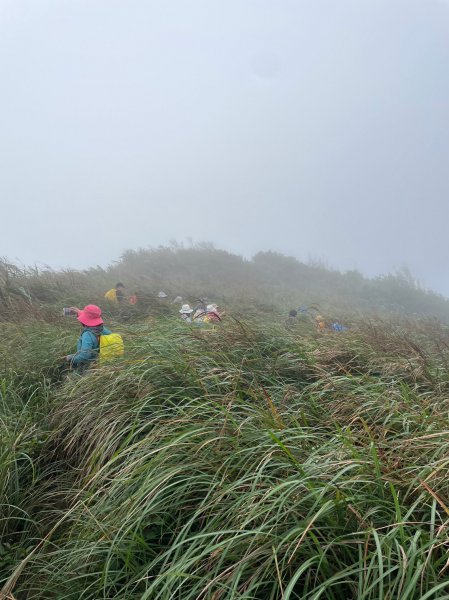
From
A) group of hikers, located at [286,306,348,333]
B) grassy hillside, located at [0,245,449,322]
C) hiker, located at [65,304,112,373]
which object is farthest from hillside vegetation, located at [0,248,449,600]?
grassy hillside, located at [0,245,449,322]

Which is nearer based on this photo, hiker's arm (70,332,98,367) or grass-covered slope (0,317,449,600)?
grass-covered slope (0,317,449,600)

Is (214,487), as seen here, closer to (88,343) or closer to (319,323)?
(88,343)

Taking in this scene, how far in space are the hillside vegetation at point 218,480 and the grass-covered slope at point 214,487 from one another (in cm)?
1

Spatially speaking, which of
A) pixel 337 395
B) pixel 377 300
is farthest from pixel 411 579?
pixel 377 300

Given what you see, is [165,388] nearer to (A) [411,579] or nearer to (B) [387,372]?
(A) [411,579]

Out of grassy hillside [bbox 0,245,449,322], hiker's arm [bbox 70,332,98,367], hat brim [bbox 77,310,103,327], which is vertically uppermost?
hat brim [bbox 77,310,103,327]

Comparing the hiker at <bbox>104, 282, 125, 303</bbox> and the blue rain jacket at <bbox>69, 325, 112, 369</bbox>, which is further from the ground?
the blue rain jacket at <bbox>69, 325, 112, 369</bbox>

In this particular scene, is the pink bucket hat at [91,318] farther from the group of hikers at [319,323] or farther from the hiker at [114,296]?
the hiker at [114,296]

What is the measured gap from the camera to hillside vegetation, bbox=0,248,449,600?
54.4 inches

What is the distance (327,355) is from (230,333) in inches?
41.1

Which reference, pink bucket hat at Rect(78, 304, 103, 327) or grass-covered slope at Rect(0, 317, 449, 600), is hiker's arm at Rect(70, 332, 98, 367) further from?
grass-covered slope at Rect(0, 317, 449, 600)

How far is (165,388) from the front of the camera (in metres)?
2.84

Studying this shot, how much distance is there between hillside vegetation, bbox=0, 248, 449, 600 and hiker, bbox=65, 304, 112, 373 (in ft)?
0.97

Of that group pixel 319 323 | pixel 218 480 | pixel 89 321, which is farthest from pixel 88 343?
pixel 319 323
